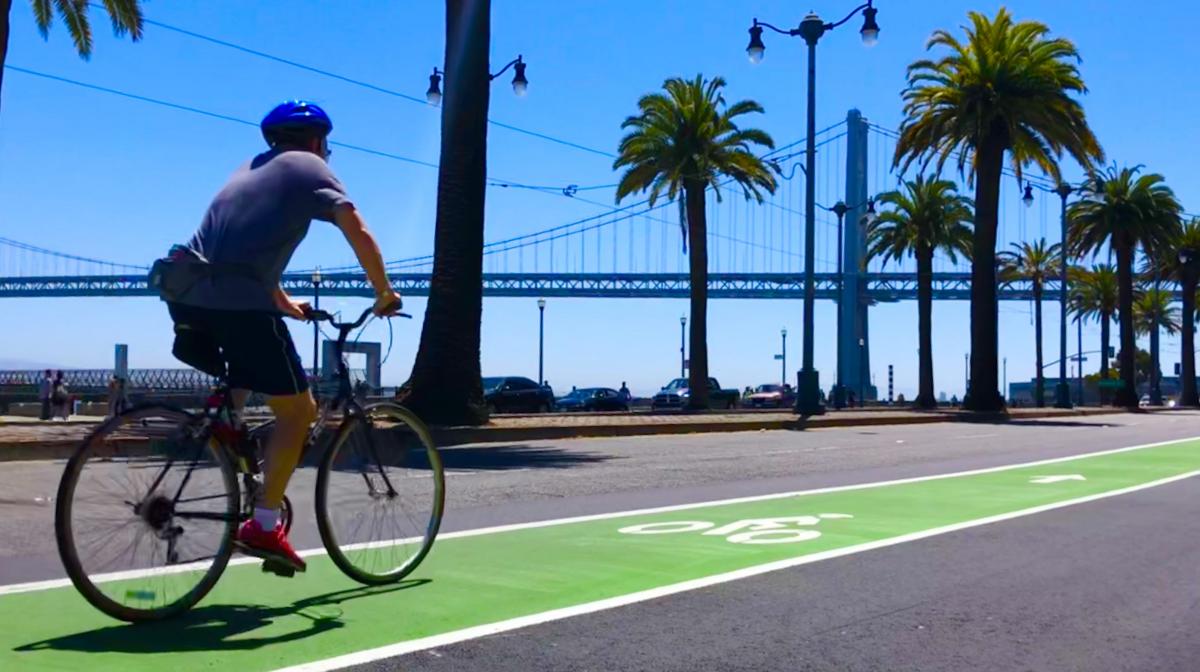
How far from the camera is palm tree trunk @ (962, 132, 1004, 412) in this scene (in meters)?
41.2

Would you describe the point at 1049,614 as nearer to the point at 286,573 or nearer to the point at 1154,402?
the point at 286,573

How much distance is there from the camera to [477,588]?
19.3 feet

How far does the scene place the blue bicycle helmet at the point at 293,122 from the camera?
5.21 meters

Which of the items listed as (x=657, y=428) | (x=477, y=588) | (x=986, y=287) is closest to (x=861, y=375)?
(x=986, y=287)

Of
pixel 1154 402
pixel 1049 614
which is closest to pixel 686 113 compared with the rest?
pixel 1049 614

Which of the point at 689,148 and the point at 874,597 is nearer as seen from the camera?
the point at 874,597

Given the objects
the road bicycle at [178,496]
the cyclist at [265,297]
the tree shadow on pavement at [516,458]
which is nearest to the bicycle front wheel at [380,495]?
the road bicycle at [178,496]

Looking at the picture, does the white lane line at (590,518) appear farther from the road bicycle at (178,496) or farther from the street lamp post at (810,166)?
the street lamp post at (810,166)

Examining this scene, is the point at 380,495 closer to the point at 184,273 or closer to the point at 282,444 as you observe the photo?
the point at 282,444

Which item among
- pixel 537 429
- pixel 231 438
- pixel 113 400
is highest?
pixel 113 400

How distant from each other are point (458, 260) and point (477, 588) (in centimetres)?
1433

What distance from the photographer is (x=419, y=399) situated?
1961cm

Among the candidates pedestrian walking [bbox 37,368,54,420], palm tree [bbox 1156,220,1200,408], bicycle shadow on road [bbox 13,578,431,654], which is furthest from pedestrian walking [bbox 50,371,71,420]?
palm tree [bbox 1156,220,1200,408]

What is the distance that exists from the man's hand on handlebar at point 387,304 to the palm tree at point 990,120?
37.0 meters
